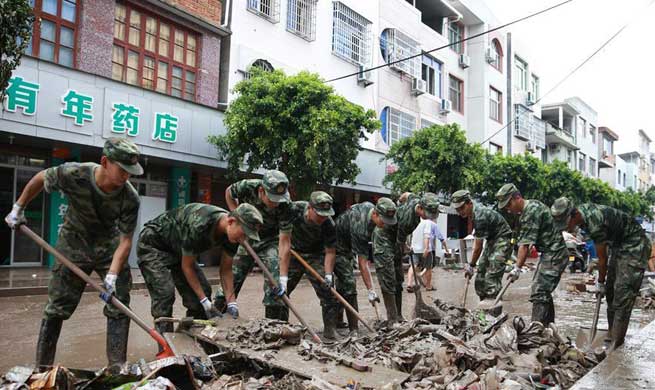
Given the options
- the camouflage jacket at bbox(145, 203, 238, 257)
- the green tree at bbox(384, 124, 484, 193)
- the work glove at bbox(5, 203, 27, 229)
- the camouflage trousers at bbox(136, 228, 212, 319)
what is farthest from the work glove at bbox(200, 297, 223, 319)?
the green tree at bbox(384, 124, 484, 193)

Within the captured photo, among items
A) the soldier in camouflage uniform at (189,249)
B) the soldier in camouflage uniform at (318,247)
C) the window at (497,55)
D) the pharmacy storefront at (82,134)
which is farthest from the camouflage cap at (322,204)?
the window at (497,55)

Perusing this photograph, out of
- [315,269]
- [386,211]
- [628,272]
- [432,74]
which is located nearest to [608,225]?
[628,272]

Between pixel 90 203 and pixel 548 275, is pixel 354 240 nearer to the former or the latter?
pixel 548 275

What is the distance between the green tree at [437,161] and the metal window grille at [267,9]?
5328 mm

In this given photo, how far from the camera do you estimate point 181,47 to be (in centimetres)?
1303

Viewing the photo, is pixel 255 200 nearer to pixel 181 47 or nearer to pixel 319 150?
pixel 319 150

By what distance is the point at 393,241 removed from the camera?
634 cm

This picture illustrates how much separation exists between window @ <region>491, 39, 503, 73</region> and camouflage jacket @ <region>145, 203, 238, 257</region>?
24.8 meters

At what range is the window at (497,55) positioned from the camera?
26.8 m

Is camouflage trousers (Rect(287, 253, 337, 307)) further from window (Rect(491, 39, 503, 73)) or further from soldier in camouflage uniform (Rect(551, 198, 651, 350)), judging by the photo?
window (Rect(491, 39, 503, 73))

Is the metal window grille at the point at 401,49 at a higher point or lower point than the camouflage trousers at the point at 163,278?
higher

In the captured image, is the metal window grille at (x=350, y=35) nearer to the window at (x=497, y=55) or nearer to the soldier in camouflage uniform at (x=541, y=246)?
the window at (x=497, y=55)

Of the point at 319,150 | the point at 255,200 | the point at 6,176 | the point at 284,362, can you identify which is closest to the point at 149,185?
the point at 6,176

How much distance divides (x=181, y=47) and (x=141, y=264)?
9760mm
